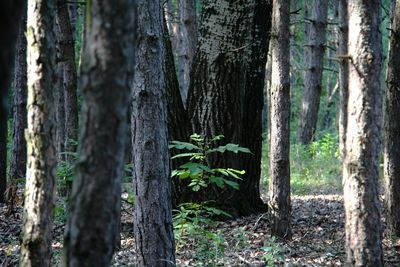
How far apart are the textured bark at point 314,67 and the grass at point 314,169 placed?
672 millimetres

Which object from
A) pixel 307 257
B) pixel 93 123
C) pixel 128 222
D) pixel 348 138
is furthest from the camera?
pixel 128 222

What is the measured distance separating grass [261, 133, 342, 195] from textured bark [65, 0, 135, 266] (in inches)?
413

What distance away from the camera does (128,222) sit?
9.92 meters

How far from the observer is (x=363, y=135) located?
18.4 feet

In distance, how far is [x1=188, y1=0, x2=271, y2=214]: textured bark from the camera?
1013cm

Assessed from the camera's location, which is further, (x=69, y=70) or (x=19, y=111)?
(x=19, y=111)

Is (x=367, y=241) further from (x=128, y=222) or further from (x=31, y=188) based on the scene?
(x=128, y=222)

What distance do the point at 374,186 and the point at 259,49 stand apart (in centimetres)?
504

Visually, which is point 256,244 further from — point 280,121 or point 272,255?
point 280,121

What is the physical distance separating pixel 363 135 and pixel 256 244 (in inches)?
140

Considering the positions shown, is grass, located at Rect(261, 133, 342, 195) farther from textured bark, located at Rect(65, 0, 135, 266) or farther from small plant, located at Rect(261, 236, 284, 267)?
textured bark, located at Rect(65, 0, 135, 266)

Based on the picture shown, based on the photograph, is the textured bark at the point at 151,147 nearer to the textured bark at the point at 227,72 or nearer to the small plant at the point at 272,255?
the small plant at the point at 272,255

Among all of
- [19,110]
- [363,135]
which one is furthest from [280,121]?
[19,110]

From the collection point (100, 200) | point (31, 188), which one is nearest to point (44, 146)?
point (31, 188)
